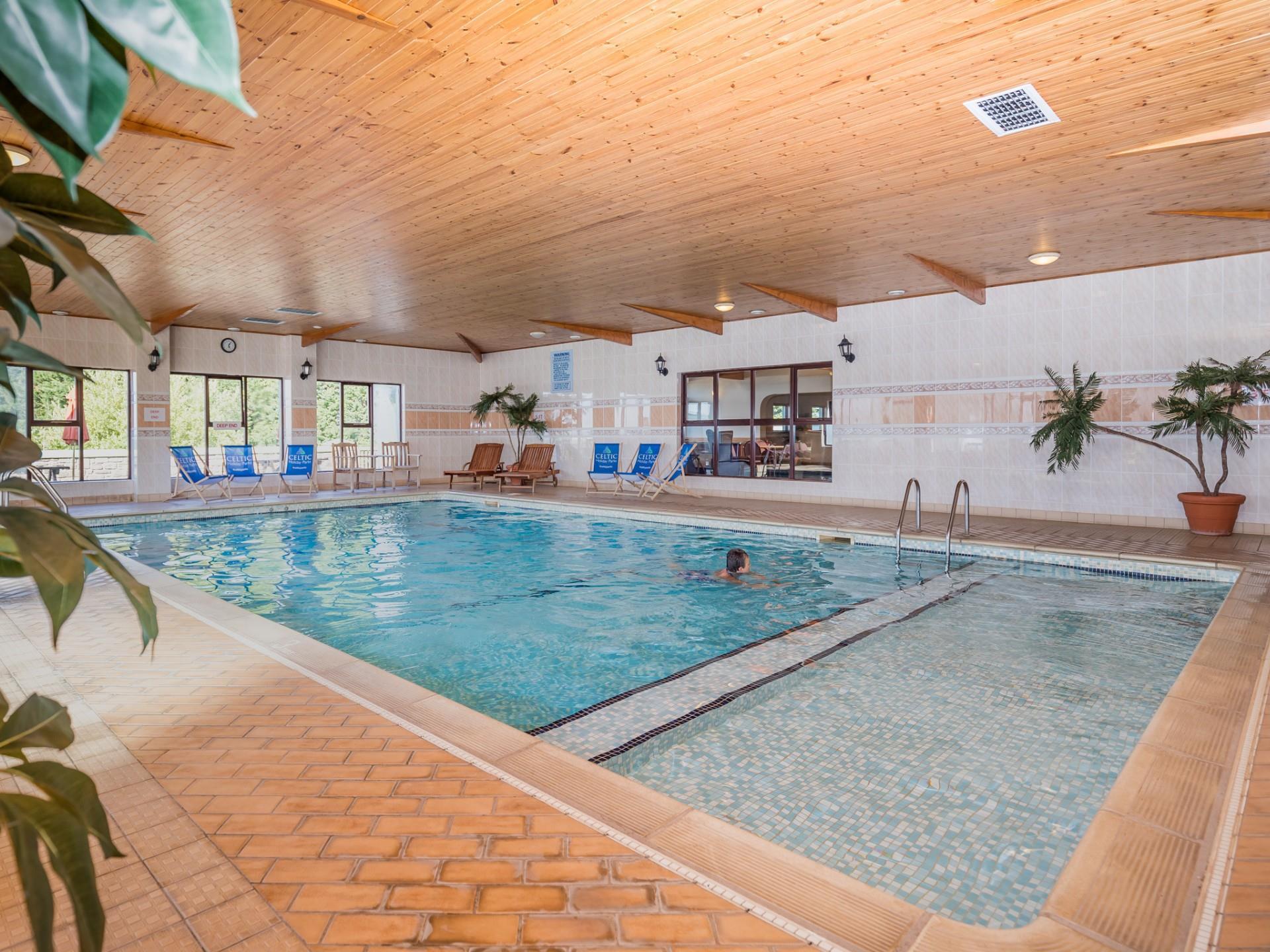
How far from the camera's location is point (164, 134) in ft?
14.9

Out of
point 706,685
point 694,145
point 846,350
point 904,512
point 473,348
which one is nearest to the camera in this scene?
point 706,685

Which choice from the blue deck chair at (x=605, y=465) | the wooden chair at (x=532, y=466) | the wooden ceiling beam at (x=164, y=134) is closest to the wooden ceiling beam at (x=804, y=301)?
the blue deck chair at (x=605, y=465)

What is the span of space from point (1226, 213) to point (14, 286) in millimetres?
7941

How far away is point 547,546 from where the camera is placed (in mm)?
8133

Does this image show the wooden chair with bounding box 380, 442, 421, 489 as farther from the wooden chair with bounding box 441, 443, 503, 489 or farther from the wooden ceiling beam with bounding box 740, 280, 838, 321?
the wooden ceiling beam with bounding box 740, 280, 838, 321

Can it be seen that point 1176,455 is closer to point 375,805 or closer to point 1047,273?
point 1047,273

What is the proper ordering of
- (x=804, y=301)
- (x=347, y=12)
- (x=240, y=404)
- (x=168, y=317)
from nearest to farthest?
(x=347, y=12)
(x=804, y=301)
(x=168, y=317)
(x=240, y=404)

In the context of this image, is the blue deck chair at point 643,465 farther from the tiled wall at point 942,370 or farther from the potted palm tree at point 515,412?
the potted palm tree at point 515,412

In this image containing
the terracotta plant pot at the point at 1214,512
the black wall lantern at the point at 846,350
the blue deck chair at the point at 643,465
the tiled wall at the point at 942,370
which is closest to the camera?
the terracotta plant pot at the point at 1214,512

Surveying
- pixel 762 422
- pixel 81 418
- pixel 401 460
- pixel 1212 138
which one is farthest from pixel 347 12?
pixel 401 460

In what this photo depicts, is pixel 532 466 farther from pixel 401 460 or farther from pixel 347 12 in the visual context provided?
pixel 347 12

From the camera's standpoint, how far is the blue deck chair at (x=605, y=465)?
12.8 m

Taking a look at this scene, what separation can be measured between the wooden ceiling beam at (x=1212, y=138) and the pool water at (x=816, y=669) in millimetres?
3008

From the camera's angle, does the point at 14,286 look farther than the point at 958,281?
No
